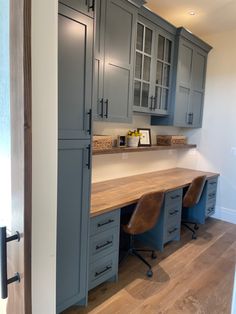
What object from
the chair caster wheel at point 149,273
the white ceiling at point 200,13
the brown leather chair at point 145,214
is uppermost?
the white ceiling at point 200,13

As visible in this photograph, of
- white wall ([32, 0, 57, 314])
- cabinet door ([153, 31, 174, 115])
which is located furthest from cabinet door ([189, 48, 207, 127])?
white wall ([32, 0, 57, 314])

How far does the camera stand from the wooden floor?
200cm

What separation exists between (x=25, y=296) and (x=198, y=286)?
2.05 m

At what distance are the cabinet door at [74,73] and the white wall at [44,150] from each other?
2.58ft

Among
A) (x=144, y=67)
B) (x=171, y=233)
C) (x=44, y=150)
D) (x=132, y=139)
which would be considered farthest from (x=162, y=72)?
(x=44, y=150)

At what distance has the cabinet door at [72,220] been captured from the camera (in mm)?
1608

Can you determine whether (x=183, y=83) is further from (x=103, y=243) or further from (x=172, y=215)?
(x=103, y=243)

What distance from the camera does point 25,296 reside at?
723 mm

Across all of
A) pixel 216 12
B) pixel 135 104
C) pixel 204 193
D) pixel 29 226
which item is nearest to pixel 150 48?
pixel 135 104

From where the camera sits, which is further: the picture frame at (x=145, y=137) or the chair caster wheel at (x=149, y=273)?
the picture frame at (x=145, y=137)

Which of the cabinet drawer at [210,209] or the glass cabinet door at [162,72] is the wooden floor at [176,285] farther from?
the glass cabinet door at [162,72]

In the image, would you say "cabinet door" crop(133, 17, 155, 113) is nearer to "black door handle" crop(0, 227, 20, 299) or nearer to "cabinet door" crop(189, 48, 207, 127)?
"cabinet door" crop(189, 48, 207, 127)

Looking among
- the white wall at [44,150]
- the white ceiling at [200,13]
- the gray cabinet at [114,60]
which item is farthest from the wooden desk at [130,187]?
the white ceiling at [200,13]

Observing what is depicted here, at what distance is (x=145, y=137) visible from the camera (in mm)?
3383
